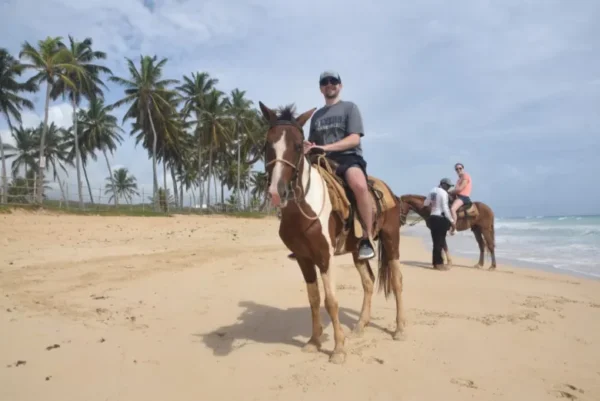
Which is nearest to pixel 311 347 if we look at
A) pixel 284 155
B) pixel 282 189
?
pixel 282 189

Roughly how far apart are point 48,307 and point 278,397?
375cm

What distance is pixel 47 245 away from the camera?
10859mm

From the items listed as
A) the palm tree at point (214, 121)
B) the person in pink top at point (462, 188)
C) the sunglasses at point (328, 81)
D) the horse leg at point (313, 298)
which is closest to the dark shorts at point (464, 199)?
the person in pink top at point (462, 188)

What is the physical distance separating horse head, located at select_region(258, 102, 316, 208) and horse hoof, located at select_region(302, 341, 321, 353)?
5.60 feet

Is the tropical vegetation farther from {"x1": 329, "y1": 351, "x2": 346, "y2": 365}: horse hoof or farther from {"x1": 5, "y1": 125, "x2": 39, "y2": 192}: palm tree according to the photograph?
{"x1": 329, "y1": 351, "x2": 346, "y2": 365}: horse hoof

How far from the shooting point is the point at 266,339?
161 inches

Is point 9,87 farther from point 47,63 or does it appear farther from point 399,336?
point 399,336

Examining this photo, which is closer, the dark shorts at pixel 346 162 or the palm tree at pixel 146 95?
the dark shorts at pixel 346 162

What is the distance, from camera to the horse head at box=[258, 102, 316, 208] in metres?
2.96

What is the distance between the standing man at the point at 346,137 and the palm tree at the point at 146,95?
34.6 meters

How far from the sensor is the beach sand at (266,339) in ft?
9.49

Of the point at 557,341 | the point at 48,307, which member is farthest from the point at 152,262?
the point at 557,341

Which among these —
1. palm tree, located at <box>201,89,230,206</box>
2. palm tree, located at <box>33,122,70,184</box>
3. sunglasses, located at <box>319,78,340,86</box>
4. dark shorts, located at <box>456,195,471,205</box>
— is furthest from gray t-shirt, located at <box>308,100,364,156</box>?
palm tree, located at <box>33,122,70,184</box>

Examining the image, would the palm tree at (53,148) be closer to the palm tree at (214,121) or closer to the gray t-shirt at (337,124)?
the palm tree at (214,121)
